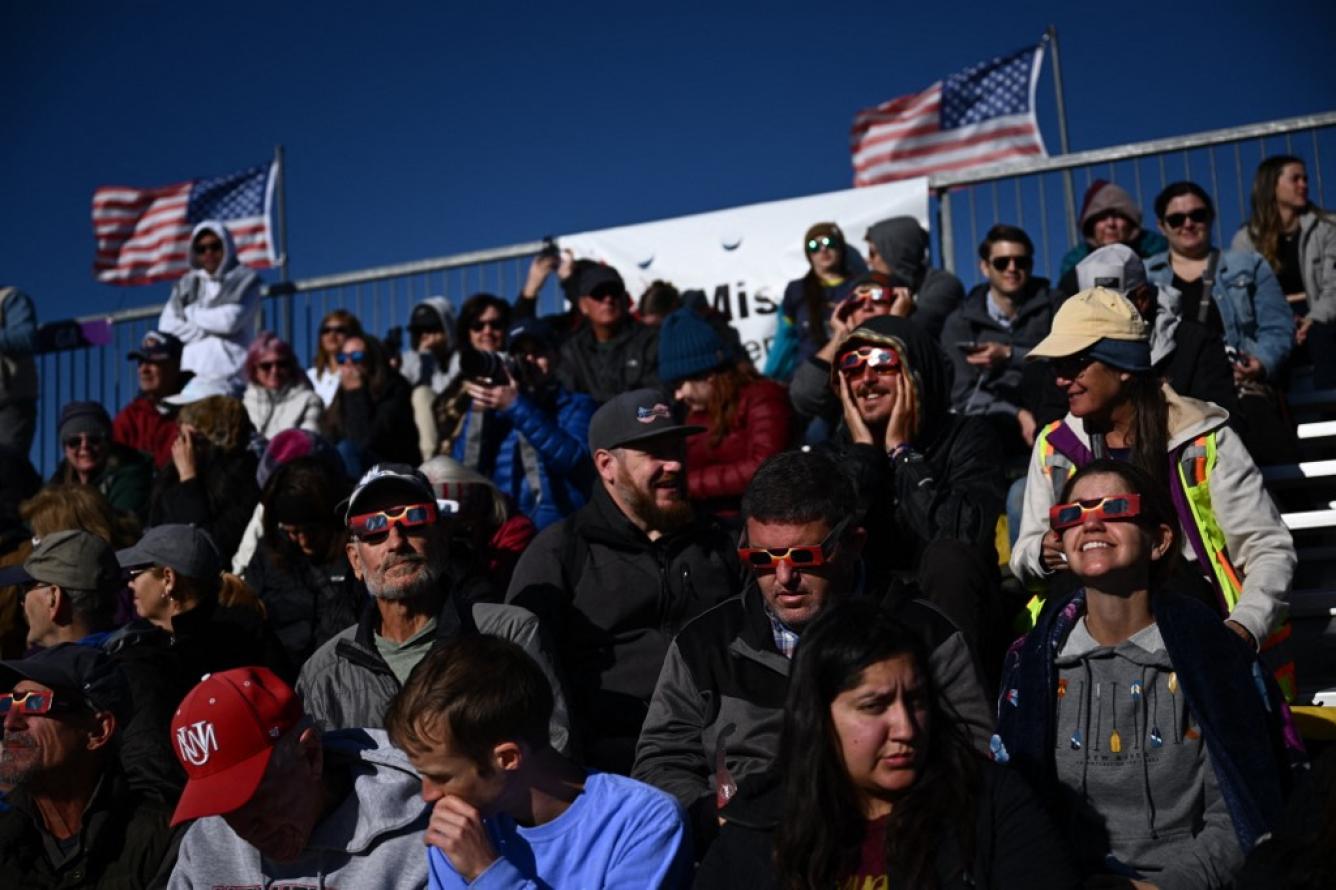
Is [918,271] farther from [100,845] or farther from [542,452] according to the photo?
[100,845]

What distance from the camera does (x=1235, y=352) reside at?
754 cm

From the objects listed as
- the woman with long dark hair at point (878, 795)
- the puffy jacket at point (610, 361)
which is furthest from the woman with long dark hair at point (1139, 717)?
the puffy jacket at point (610, 361)

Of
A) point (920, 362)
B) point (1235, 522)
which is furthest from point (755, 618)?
point (920, 362)

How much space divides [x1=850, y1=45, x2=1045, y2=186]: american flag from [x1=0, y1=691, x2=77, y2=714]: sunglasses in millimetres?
8478

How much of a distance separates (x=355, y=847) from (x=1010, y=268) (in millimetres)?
5495

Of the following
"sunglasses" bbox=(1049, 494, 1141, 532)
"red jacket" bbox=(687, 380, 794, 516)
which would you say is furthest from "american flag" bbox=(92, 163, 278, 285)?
"sunglasses" bbox=(1049, 494, 1141, 532)

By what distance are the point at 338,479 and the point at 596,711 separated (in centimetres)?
234

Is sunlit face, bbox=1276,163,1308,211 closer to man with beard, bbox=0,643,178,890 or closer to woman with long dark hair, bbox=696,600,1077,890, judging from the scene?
woman with long dark hair, bbox=696,600,1077,890

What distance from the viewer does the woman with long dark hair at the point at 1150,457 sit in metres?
5.22

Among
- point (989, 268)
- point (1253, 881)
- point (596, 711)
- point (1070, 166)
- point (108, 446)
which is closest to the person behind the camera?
point (1253, 881)

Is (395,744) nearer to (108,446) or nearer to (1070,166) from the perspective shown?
(108,446)

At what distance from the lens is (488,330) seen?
9.84m

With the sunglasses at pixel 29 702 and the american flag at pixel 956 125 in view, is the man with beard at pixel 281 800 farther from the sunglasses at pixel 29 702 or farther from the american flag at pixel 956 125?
the american flag at pixel 956 125

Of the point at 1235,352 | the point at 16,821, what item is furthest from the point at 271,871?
the point at 1235,352
